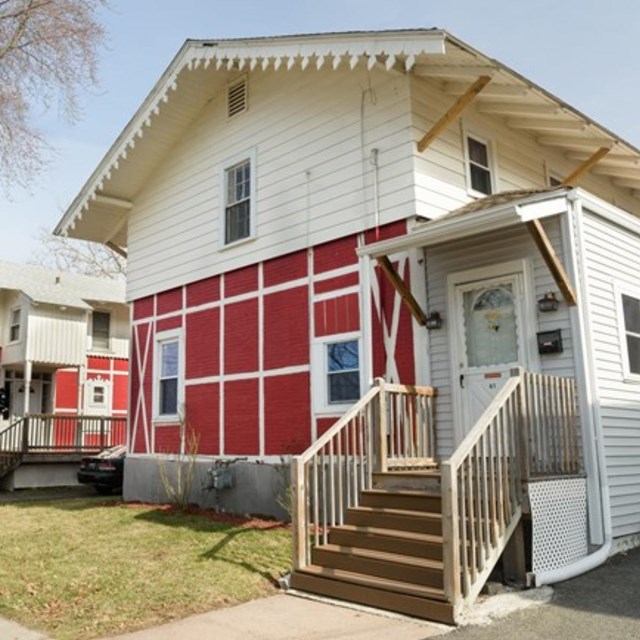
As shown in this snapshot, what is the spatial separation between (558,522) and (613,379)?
2.10 meters

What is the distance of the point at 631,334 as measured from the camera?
27.5ft

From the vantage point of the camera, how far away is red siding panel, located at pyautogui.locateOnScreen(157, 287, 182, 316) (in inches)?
523

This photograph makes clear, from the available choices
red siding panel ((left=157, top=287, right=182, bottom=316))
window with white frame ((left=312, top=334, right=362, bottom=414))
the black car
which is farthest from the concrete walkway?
the black car

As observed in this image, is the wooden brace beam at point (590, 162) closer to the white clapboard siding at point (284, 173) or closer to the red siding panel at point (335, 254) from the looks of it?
the white clapboard siding at point (284, 173)

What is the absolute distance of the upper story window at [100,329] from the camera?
84.4 feet

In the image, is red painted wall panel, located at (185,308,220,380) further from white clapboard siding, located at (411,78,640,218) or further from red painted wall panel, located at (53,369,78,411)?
red painted wall panel, located at (53,369,78,411)

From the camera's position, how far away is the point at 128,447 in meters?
14.0

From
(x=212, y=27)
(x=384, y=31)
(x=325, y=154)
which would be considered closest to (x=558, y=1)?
(x=384, y=31)

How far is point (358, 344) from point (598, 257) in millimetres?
3398

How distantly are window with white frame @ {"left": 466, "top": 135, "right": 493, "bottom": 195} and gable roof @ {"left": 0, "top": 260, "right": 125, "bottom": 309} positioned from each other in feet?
58.1

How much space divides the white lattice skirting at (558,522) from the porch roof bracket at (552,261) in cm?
201

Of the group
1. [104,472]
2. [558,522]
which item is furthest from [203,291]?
[558,522]

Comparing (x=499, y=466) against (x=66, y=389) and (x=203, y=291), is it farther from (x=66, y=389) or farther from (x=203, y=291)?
(x=66, y=389)

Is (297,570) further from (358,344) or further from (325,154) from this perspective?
(325,154)
